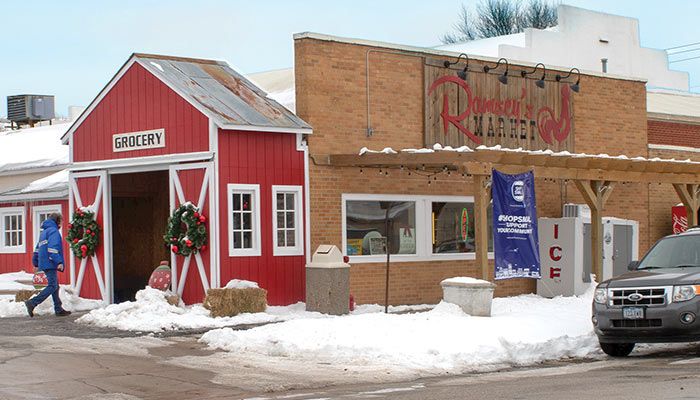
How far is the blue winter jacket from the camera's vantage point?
20.6 meters

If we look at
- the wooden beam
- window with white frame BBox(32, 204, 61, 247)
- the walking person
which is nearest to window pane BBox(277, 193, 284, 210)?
the wooden beam

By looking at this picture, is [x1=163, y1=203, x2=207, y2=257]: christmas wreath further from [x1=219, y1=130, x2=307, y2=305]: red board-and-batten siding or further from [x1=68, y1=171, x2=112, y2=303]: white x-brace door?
[x1=68, y1=171, x2=112, y2=303]: white x-brace door

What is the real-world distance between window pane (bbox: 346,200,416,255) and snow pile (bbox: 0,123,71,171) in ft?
35.2

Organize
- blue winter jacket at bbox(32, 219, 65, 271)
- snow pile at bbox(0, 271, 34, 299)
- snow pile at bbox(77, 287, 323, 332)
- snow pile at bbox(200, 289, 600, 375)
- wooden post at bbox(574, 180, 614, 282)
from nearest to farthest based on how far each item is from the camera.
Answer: snow pile at bbox(200, 289, 600, 375), snow pile at bbox(77, 287, 323, 332), blue winter jacket at bbox(32, 219, 65, 271), wooden post at bbox(574, 180, 614, 282), snow pile at bbox(0, 271, 34, 299)

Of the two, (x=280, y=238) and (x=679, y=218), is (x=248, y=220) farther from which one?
(x=679, y=218)

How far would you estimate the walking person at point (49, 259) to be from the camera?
20.6 m

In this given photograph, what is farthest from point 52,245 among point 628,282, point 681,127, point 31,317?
point 681,127

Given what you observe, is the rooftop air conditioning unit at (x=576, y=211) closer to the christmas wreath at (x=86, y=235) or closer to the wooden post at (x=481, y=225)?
the wooden post at (x=481, y=225)

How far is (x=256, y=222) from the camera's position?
21594 millimetres

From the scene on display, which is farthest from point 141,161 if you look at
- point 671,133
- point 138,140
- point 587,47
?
point 587,47

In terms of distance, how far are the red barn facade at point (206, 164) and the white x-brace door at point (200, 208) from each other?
0.7 inches

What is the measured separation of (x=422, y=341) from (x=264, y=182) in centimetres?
652

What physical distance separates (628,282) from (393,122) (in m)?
8.62

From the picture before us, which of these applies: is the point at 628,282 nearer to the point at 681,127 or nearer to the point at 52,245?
the point at 52,245
